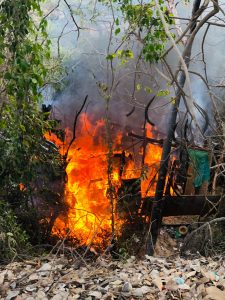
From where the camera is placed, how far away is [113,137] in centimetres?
1474

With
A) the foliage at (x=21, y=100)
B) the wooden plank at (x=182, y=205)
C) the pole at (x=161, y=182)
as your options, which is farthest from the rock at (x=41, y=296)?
the wooden plank at (x=182, y=205)

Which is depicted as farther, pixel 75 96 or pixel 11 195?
pixel 75 96

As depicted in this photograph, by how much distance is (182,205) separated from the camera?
9000 mm

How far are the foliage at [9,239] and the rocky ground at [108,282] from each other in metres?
0.65

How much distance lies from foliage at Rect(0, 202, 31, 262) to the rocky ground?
2.12 feet

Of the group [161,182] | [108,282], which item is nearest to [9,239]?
[108,282]

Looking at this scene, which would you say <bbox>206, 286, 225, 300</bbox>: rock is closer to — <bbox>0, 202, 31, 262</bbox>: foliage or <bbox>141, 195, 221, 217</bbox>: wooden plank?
<bbox>0, 202, 31, 262</bbox>: foliage

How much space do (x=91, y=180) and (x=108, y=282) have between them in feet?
19.7

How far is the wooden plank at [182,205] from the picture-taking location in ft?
29.0

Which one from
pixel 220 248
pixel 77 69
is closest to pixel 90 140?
pixel 77 69

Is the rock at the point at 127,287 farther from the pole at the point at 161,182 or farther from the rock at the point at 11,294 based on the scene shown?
the pole at the point at 161,182

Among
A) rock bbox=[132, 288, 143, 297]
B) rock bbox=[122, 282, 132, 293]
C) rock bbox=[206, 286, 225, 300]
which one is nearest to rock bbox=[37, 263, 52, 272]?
rock bbox=[122, 282, 132, 293]

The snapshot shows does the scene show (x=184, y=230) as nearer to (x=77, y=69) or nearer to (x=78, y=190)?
(x=78, y=190)

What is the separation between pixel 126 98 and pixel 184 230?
7.12 m
